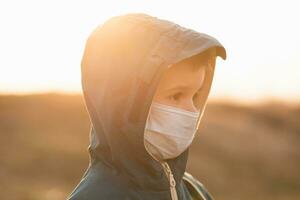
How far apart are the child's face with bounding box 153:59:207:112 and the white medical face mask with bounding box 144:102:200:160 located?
1.4 inches

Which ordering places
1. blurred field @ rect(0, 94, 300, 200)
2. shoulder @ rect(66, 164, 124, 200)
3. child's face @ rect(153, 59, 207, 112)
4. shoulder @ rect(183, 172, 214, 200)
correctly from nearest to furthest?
1. shoulder @ rect(66, 164, 124, 200)
2. child's face @ rect(153, 59, 207, 112)
3. shoulder @ rect(183, 172, 214, 200)
4. blurred field @ rect(0, 94, 300, 200)

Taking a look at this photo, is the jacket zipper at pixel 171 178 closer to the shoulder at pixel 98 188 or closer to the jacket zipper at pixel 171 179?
the jacket zipper at pixel 171 179

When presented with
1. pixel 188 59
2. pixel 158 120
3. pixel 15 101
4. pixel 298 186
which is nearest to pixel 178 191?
pixel 158 120

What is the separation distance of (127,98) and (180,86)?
288 millimetres

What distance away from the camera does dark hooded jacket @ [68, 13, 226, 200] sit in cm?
439

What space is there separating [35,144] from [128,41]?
14.7 m

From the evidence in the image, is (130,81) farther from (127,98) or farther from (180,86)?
(180,86)

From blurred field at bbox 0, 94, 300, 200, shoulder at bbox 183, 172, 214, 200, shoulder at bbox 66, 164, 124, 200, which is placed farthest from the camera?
blurred field at bbox 0, 94, 300, 200

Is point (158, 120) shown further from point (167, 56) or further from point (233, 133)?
point (233, 133)

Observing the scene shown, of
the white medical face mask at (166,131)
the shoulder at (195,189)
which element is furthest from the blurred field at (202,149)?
the white medical face mask at (166,131)

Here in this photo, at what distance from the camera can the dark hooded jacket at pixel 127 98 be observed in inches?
173

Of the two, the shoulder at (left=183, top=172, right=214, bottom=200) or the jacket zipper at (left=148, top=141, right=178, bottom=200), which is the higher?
the jacket zipper at (left=148, top=141, right=178, bottom=200)

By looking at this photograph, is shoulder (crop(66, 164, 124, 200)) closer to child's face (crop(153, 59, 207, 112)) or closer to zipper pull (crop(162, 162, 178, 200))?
zipper pull (crop(162, 162, 178, 200))

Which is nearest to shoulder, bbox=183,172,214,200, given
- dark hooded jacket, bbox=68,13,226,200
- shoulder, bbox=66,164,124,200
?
dark hooded jacket, bbox=68,13,226,200
